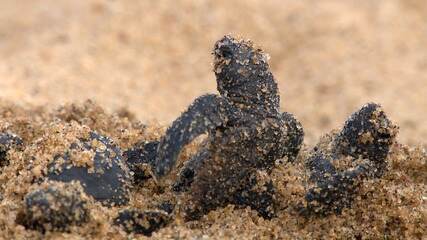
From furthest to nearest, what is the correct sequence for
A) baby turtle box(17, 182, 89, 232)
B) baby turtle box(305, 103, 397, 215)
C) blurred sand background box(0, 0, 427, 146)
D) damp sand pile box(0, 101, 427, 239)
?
blurred sand background box(0, 0, 427, 146)
baby turtle box(305, 103, 397, 215)
damp sand pile box(0, 101, 427, 239)
baby turtle box(17, 182, 89, 232)

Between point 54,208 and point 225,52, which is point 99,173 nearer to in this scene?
point 54,208

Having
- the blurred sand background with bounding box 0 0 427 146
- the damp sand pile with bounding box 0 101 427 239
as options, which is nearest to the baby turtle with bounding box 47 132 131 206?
the damp sand pile with bounding box 0 101 427 239

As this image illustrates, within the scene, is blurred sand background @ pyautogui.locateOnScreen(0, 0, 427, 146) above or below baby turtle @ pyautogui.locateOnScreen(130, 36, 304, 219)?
above

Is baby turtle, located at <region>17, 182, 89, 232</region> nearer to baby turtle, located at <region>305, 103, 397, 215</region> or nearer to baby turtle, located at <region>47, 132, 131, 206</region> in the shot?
baby turtle, located at <region>47, 132, 131, 206</region>

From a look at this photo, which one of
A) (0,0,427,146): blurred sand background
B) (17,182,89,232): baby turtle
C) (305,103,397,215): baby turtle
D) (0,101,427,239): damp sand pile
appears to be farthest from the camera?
(0,0,427,146): blurred sand background

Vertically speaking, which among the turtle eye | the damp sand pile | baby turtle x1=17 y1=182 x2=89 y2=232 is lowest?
baby turtle x1=17 y1=182 x2=89 y2=232

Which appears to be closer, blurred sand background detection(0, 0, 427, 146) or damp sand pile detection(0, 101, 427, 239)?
damp sand pile detection(0, 101, 427, 239)

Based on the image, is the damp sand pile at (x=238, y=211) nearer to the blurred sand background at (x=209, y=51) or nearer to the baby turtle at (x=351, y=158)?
the baby turtle at (x=351, y=158)

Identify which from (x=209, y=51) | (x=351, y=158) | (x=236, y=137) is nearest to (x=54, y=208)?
(x=236, y=137)

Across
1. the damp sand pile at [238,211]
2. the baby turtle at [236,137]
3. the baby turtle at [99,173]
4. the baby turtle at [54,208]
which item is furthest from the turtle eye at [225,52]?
the baby turtle at [54,208]
